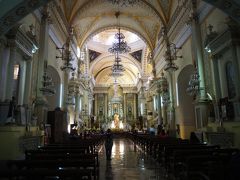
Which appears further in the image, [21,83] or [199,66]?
[199,66]

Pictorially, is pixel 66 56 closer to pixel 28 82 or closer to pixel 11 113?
pixel 28 82

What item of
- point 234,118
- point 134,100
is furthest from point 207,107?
point 134,100

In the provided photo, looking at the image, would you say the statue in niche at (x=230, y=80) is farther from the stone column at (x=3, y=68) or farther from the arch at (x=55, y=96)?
the arch at (x=55, y=96)

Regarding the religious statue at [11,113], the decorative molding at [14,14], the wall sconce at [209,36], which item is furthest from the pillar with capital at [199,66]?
the religious statue at [11,113]

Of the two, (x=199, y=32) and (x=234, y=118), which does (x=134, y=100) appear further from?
(x=234, y=118)

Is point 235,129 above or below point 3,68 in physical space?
below

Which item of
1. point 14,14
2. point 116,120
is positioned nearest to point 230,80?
point 14,14

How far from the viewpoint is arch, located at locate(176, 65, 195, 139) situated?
12.8m

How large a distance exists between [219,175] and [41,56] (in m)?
8.82

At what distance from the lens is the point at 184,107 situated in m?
13.2

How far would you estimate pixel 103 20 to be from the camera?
1842cm

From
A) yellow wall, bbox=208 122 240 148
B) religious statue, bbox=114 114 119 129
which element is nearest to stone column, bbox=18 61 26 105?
yellow wall, bbox=208 122 240 148

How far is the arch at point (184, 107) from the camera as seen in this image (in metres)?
12.8

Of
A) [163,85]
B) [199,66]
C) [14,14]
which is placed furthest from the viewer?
[163,85]
